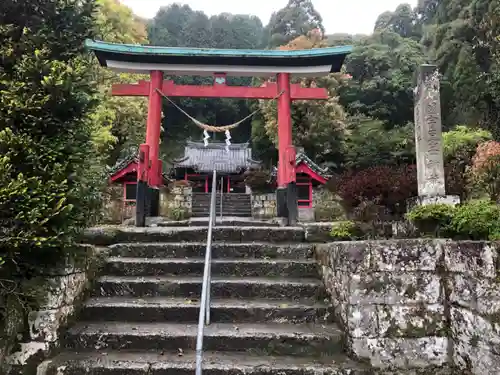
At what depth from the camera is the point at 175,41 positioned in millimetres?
42188

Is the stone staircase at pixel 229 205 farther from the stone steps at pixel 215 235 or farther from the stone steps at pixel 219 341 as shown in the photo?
the stone steps at pixel 219 341

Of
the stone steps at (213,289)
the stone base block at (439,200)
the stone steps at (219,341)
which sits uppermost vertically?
the stone base block at (439,200)

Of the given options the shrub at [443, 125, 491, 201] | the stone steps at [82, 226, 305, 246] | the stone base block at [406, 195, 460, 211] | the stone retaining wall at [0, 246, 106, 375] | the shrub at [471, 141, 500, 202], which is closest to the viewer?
the stone retaining wall at [0, 246, 106, 375]

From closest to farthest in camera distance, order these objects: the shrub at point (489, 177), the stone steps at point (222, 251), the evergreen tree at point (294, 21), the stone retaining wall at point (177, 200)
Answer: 1. the stone steps at point (222, 251)
2. the shrub at point (489, 177)
3. the stone retaining wall at point (177, 200)
4. the evergreen tree at point (294, 21)

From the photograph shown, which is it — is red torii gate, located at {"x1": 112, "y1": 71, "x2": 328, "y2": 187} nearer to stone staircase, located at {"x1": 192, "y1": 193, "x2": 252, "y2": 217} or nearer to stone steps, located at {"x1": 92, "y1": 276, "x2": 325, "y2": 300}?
stone steps, located at {"x1": 92, "y1": 276, "x2": 325, "y2": 300}

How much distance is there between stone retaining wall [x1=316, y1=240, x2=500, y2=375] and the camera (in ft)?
9.36

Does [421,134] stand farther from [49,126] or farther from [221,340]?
[49,126]

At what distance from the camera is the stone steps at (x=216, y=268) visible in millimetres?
4191

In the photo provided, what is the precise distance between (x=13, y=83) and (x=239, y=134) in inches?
1284

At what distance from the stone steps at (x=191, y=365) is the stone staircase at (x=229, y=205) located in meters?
11.3

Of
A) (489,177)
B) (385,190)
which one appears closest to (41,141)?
(385,190)

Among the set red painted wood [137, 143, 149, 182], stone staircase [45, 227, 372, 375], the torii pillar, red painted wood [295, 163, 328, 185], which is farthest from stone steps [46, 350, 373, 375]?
red painted wood [295, 163, 328, 185]

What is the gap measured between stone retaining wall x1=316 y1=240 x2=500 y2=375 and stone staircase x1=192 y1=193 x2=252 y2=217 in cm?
1154

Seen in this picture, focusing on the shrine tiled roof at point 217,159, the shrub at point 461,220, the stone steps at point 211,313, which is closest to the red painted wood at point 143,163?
the stone steps at point 211,313
